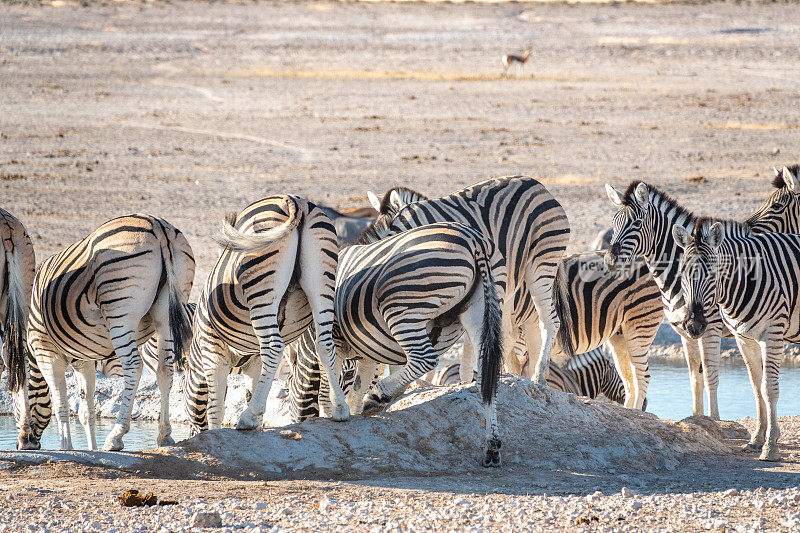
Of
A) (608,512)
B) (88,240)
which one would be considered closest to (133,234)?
(88,240)

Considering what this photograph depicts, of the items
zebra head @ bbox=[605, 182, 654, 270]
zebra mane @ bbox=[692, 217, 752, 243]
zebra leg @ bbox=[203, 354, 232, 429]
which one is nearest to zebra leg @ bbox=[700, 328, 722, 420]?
zebra mane @ bbox=[692, 217, 752, 243]

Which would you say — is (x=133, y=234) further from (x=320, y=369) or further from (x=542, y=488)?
(x=542, y=488)

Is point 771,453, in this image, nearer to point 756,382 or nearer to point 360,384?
point 756,382

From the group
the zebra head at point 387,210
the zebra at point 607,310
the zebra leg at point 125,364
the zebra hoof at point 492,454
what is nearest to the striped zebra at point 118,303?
the zebra leg at point 125,364

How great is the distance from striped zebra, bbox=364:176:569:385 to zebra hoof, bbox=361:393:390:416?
1518mm

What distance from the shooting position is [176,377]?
951 centimetres

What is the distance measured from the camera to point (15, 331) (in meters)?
6.43

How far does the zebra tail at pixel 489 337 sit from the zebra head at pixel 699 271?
1347 mm

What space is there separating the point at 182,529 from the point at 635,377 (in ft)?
15.7

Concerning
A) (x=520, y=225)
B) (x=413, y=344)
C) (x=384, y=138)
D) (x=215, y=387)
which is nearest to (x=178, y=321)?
(x=215, y=387)

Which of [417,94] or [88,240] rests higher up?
[417,94]

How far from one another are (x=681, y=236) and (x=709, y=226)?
0.78ft

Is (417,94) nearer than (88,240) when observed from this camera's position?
No

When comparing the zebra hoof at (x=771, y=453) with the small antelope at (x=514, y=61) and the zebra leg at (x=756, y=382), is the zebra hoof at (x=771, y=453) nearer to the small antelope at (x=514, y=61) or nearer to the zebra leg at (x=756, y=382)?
the zebra leg at (x=756, y=382)
